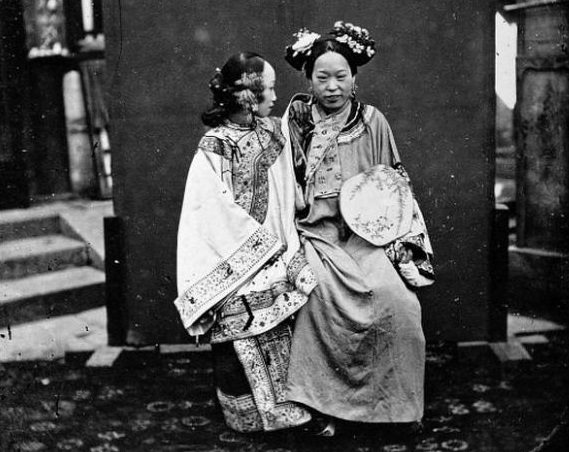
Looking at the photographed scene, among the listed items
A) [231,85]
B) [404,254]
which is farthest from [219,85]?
[404,254]

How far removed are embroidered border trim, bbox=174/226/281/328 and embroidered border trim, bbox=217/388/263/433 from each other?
442mm

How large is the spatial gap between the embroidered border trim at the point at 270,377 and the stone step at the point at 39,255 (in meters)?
2.61

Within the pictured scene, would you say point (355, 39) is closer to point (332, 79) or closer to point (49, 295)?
point (332, 79)

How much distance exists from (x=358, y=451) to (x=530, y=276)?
2.66m

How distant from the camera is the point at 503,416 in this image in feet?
14.2

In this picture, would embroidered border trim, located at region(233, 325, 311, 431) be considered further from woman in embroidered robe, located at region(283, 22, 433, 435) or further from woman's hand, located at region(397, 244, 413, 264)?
woman's hand, located at region(397, 244, 413, 264)

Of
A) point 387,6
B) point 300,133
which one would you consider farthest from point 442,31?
point 300,133

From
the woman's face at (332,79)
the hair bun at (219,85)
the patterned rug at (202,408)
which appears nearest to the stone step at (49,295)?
the patterned rug at (202,408)

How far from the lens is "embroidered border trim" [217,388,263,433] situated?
4.14 m

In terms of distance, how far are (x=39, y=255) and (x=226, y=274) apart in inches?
104

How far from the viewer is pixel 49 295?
5.91 meters

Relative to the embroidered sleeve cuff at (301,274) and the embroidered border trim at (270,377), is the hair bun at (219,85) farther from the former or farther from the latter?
the embroidered border trim at (270,377)

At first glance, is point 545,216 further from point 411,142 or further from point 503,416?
point 503,416

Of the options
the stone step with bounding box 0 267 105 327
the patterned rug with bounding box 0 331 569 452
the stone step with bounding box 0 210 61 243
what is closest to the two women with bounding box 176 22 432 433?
the patterned rug with bounding box 0 331 569 452
